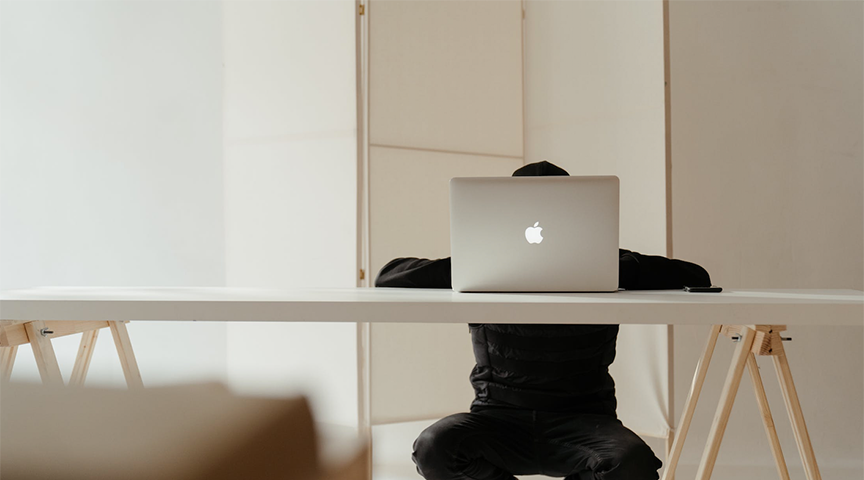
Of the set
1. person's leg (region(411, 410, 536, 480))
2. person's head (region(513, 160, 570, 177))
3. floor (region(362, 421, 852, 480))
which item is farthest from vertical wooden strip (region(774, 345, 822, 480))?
floor (region(362, 421, 852, 480))

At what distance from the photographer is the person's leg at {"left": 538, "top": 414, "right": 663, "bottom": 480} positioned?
1.46 meters

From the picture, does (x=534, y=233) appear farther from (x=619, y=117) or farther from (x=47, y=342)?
(x=619, y=117)

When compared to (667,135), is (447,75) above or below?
above

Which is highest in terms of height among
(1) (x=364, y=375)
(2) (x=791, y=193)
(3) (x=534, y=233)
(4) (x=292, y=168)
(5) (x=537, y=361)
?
(4) (x=292, y=168)

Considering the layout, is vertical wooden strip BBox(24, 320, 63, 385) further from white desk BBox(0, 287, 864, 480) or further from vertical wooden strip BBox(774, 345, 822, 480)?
vertical wooden strip BBox(774, 345, 822, 480)

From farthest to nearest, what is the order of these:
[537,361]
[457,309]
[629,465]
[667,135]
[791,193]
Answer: [791,193] < [667,135] < [537,361] < [629,465] < [457,309]

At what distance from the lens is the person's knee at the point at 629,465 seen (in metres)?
1.45

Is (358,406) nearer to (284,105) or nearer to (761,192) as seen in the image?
(284,105)

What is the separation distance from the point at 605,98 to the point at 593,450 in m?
1.63

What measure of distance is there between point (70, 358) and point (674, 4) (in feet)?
10.2

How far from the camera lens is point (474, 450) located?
1552mm

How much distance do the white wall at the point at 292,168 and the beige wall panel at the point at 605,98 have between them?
0.80 meters

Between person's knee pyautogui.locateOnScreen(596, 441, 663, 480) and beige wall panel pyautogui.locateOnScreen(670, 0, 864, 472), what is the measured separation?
141 cm

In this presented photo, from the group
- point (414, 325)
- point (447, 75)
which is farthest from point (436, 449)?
point (447, 75)
